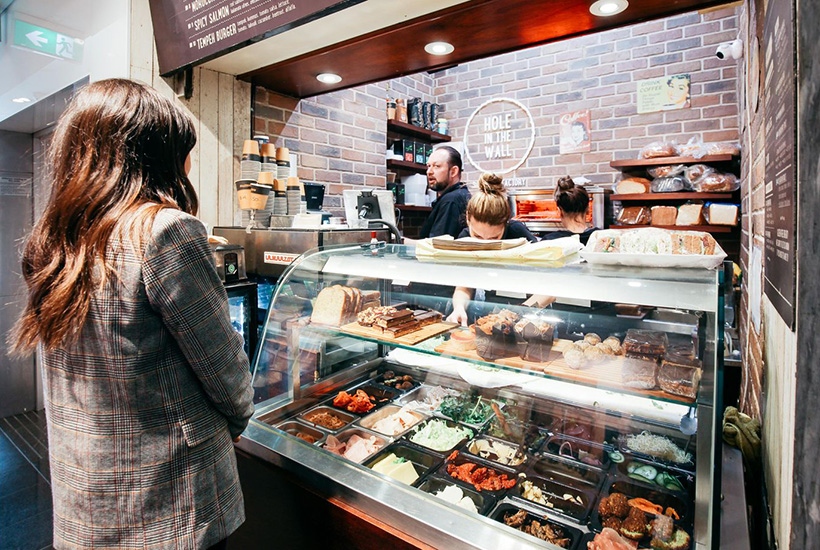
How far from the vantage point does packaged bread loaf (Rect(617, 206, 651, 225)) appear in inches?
175

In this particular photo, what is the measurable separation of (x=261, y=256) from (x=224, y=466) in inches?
73.2

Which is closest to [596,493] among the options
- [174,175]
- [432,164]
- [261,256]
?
[174,175]

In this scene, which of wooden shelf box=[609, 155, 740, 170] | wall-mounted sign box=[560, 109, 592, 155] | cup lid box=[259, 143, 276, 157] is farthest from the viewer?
wall-mounted sign box=[560, 109, 592, 155]

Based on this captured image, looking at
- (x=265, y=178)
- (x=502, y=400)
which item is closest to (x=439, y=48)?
(x=265, y=178)

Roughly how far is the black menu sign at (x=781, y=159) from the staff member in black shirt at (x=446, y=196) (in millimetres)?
2757

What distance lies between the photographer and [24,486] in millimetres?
2982

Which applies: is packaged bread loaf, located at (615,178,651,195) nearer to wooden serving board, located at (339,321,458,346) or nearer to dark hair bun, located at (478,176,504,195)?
dark hair bun, located at (478,176,504,195)

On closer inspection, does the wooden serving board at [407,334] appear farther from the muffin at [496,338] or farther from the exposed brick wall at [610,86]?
the exposed brick wall at [610,86]

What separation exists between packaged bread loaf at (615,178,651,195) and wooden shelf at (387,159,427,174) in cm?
224

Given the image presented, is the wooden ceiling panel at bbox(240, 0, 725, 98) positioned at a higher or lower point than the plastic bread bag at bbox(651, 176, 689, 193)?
higher

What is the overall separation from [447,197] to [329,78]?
1.32 meters

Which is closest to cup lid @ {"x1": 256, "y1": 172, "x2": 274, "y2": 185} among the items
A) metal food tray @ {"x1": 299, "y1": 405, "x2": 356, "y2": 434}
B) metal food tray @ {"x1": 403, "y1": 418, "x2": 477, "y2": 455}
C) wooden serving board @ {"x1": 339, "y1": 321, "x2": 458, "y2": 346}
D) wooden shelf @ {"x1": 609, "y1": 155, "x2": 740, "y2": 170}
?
wooden serving board @ {"x1": 339, "y1": 321, "x2": 458, "y2": 346}

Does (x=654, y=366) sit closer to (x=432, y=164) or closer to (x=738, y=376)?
(x=738, y=376)

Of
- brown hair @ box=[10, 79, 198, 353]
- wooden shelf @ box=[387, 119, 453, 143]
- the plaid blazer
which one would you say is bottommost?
the plaid blazer
